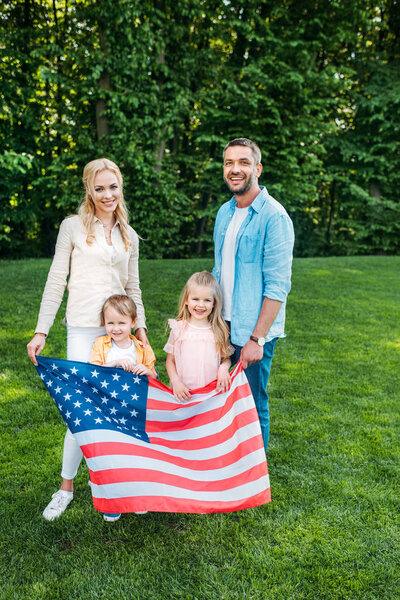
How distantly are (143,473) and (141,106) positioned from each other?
14400 mm

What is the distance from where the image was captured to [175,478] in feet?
9.61

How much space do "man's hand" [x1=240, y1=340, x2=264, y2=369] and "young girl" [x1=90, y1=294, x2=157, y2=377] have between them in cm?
63

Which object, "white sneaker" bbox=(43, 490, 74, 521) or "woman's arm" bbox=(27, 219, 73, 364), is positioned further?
"white sneaker" bbox=(43, 490, 74, 521)

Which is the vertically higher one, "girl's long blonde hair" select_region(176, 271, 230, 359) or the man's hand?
"girl's long blonde hair" select_region(176, 271, 230, 359)

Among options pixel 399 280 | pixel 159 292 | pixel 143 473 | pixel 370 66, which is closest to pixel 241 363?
pixel 143 473

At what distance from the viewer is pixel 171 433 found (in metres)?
3.08

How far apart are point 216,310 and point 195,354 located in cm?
33

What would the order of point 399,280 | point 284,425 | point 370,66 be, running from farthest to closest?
point 370,66
point 399,280
point 284,425

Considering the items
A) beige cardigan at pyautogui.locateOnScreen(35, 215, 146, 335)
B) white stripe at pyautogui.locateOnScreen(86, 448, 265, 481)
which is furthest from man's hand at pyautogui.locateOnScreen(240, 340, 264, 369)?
beige cardigan at pyautogui.locateOnScreen(35, 215, 146, 335)

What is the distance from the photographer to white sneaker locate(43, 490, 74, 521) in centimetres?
316

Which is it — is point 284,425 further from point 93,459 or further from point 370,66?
point 370,66

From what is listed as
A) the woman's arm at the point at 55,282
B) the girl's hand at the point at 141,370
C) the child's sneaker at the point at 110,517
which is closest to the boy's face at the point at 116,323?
the girl's hand at the point at 141,370

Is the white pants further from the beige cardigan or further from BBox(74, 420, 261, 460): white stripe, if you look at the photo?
BBox(74, 420, 261, 460): white stripe

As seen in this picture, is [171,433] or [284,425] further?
[284,425]
